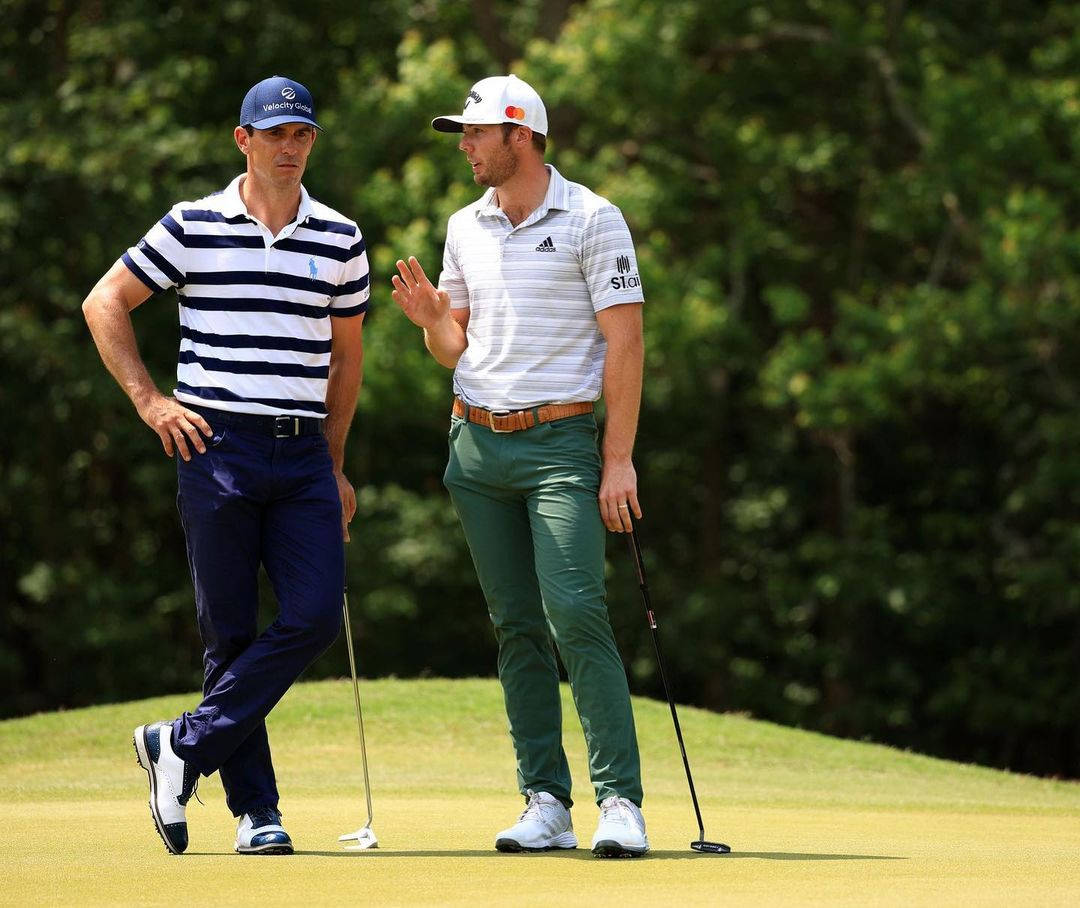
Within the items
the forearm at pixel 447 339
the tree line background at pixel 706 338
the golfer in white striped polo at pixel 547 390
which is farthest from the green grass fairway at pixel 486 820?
the tree line background at pixel 706 338

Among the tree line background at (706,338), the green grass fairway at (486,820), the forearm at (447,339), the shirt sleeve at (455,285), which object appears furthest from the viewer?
the tree line background at (706,338)

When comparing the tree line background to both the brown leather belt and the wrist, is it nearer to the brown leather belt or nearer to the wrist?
the brown leather belt

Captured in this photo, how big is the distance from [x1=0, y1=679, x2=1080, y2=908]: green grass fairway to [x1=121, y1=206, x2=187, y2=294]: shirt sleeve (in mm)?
1547

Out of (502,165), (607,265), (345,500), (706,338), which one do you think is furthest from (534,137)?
(706,338)

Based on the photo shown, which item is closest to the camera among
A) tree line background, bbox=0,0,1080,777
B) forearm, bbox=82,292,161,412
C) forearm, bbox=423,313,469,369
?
forearm, bbox=82,292,161,412

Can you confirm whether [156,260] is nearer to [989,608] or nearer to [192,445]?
[192,445]

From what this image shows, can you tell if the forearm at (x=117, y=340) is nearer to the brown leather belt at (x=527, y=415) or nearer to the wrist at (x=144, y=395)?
the wrist at (x=144, y=395)

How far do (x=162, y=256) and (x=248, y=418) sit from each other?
19.5 inches

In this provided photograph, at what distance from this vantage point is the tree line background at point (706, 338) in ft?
61.0

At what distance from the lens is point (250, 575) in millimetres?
5301

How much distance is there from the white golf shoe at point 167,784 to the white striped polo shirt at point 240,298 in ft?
3.07

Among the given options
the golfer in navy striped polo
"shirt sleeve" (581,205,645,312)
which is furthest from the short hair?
the golfer in navy striped polo

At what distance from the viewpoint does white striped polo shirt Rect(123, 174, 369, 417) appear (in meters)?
5.14

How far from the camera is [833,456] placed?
2211 cm
